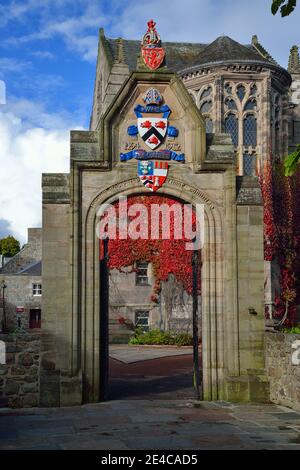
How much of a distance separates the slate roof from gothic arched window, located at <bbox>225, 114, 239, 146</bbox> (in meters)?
3.27

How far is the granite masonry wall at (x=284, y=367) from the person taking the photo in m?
12.8

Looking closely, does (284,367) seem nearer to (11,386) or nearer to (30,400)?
(30,400)

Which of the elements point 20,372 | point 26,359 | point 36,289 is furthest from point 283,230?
point 20,372

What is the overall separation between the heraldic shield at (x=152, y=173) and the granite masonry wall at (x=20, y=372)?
176 inches

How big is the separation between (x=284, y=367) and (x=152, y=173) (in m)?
5.37

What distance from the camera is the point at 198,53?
41938 mm

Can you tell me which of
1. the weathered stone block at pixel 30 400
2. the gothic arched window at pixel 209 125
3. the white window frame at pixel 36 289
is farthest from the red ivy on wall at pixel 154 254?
the weathered stone block at pixel 30 400

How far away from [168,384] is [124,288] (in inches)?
722

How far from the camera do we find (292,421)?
38.1ft

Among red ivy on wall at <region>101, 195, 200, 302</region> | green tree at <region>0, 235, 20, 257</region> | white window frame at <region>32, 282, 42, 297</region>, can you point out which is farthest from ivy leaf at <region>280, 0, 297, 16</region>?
green tree at <region>0, 235, 20, 257</region>

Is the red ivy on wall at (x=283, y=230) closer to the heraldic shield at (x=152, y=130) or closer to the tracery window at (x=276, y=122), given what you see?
the tracery window at (x=276, y=122)

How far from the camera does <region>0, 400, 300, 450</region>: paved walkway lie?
9.49 m

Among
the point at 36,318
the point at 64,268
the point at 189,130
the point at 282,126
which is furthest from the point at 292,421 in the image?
the point at 36,318

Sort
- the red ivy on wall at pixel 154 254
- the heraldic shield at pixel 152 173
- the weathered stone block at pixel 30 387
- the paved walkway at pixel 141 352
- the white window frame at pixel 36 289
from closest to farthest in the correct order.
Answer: the weathered stone block at pixel 30 387, the heraldic shield at pixel 152 173, the paved walkway at pixel 141 352, the red ivy on wall at pixel 154 254, the white window frame at pixel 36 289
